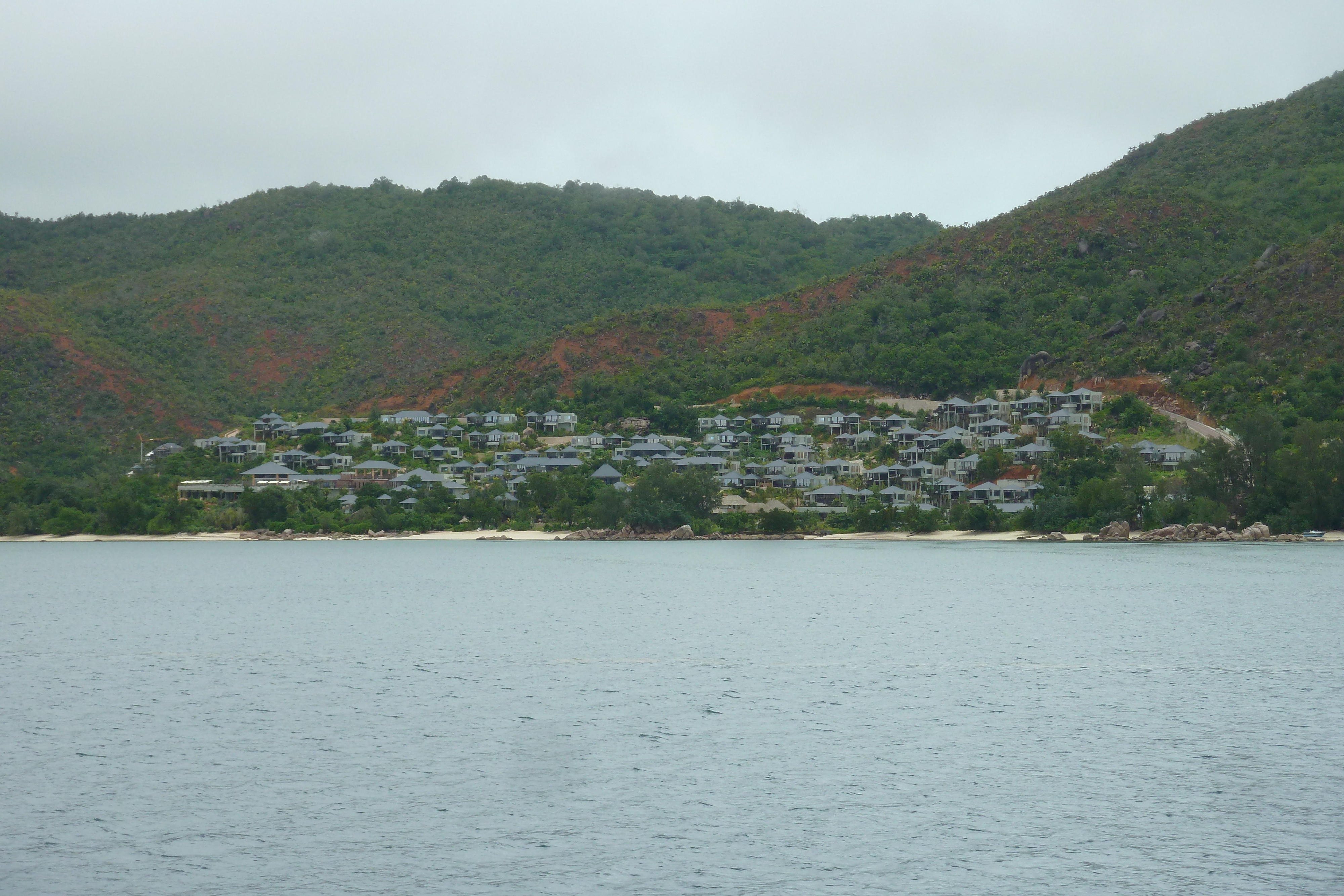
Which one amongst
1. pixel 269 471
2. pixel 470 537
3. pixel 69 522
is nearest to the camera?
pixel 470 537

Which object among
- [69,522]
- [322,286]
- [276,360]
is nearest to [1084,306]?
[69,522]

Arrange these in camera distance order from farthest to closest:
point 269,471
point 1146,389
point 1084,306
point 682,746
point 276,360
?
1. point 276,360
2. point 1084,306
3. point 269,471
4. point 1146,389
5. point 682,746

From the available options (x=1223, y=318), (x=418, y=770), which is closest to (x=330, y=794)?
(x=418, y=770)

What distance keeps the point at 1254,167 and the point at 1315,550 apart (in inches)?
3068

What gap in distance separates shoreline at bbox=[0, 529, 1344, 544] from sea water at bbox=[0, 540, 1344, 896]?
3332cm

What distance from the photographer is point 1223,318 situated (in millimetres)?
97000

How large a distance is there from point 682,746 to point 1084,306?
9779cm

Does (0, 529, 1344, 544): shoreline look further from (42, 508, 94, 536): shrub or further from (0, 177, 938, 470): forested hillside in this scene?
(0, 177, 938, 470): forested hillside

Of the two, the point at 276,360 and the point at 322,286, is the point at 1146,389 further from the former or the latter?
the point at 322,286

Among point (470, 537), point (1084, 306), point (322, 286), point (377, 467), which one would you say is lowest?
point (470, 537)

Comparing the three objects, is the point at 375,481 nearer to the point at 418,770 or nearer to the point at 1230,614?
the point at 1230,614

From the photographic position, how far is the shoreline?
84.8m

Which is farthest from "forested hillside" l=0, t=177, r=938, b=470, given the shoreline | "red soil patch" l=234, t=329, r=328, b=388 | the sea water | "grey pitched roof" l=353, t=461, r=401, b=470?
the sea water

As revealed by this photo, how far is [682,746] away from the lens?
78.3ft
